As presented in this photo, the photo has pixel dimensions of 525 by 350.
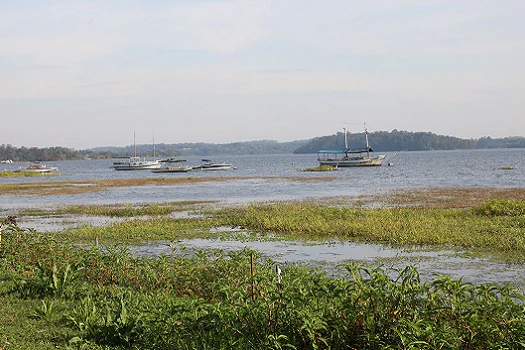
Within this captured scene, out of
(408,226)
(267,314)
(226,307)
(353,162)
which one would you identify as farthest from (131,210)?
(353,162)

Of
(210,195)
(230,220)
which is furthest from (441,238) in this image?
(210,195)

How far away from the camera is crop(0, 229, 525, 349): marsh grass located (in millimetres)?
6781

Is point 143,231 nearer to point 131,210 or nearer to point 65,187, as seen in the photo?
point 131,210

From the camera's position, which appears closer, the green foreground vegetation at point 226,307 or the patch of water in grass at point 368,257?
the green foreground vegetation at point 226,307

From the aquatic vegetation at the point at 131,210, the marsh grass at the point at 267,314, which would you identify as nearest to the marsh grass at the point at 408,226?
the aquatic vegetation at the point at 131,210

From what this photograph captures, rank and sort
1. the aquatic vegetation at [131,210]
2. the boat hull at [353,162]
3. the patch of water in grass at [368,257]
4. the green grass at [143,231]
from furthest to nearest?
the boat hull at [353,162] < the aquatic vegetation at [131,210] < the green grass at [143,231] < the patch of water in grass at [368,257]

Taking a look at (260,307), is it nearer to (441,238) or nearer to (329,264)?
(329,264)

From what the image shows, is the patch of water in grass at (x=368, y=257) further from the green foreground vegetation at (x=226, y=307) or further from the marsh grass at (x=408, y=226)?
the green foreground vegetation at (x=226, y=307)

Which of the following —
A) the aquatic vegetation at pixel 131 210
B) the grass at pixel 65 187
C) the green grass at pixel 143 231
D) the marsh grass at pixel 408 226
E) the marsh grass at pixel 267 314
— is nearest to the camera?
the marsh grass at pixel 267 314

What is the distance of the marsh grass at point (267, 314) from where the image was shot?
6.78m

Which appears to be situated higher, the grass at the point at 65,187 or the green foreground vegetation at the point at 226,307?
the green foreground vegetation at the point at 226,307

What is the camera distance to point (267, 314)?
7.59m

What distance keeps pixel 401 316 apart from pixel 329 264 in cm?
1026

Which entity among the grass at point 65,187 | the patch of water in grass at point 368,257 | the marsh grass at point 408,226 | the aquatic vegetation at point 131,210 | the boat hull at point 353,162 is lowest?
the grass at point 65,187
